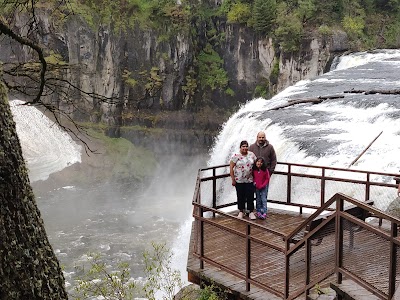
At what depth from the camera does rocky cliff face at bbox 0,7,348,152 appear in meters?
34.3

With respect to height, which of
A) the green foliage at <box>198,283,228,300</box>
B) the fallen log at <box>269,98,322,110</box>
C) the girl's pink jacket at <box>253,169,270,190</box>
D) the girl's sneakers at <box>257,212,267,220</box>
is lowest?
the green foliage at <box>198,283,228,300</box>

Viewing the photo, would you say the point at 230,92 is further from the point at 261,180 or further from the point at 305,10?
the point at 261,180

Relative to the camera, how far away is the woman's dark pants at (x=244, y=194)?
8.99 meters

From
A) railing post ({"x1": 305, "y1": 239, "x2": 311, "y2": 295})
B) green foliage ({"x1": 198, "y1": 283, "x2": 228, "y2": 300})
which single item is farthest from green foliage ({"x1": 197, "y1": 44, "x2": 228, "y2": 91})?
railing post ({"x1": 305, "y1": 239, "x2": 311, "y2": 295})

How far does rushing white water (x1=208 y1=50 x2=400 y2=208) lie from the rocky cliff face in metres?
11.1

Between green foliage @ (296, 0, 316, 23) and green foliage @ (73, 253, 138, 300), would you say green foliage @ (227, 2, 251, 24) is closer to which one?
green foliage @ (296, 0, 316, 23)

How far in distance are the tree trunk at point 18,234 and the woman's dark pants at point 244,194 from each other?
6031 mm

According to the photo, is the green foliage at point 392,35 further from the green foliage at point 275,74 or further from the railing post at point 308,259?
the railing post at point 308,259

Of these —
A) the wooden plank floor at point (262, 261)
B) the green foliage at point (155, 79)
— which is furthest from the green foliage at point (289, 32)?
the wooden plank floor at point (262, 261)

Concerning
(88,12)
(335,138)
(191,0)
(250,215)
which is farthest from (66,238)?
(191,0)

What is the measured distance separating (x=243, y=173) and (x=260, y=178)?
339mm

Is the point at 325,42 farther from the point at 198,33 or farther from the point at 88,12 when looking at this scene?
the point at 88,12

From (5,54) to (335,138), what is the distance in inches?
982

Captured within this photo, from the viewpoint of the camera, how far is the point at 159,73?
35.2 meters
